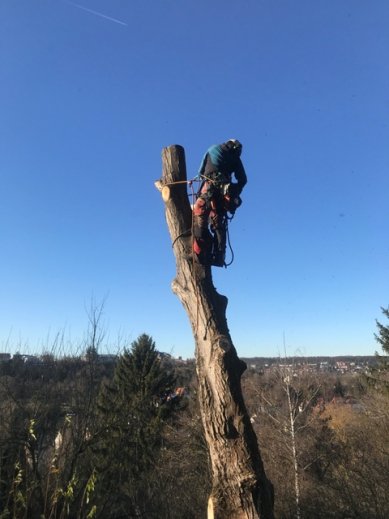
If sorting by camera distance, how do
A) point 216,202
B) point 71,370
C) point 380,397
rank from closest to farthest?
1. point 216,202
2. point 71,370
3. point 380,397

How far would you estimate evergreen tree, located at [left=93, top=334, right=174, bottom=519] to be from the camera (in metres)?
6.08

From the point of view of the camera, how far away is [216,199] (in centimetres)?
439

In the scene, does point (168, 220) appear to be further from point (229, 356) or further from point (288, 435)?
point (288, 435)

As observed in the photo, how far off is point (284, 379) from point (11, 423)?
16057mm

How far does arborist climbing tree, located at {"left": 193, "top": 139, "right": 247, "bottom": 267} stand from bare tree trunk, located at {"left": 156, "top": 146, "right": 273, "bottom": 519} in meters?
0.15

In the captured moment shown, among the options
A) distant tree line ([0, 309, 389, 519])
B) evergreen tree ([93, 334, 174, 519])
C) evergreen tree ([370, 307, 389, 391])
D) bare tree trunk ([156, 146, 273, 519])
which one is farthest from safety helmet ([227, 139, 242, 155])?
evergreen tree ([370, 307, 389, 391])

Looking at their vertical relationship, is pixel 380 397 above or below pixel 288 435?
above

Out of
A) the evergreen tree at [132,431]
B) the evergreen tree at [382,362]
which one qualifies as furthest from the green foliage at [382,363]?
the evergreen tree at [132,431]

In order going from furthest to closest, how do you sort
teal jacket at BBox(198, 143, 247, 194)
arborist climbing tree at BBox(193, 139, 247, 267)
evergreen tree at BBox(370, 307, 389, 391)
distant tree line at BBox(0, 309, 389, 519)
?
1. evergreen tree at BBox(370, 307, 389, 391)
2. distant tree line at BBox(0, 309, 389, 519)
3. teal jacket at BBox(198, 143, 247, 194)
4. arborist climbing tree at BBox(193, 139, 247, 267)

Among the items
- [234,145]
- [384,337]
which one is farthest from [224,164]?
[384,337]

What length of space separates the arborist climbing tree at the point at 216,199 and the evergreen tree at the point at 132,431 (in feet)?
8.65

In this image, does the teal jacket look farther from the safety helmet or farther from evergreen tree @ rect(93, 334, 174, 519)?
evergreen tree @ rect(93, 334, 174, 519)

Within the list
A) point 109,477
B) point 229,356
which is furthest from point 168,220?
point 109,477

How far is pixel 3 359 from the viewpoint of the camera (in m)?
14.0
